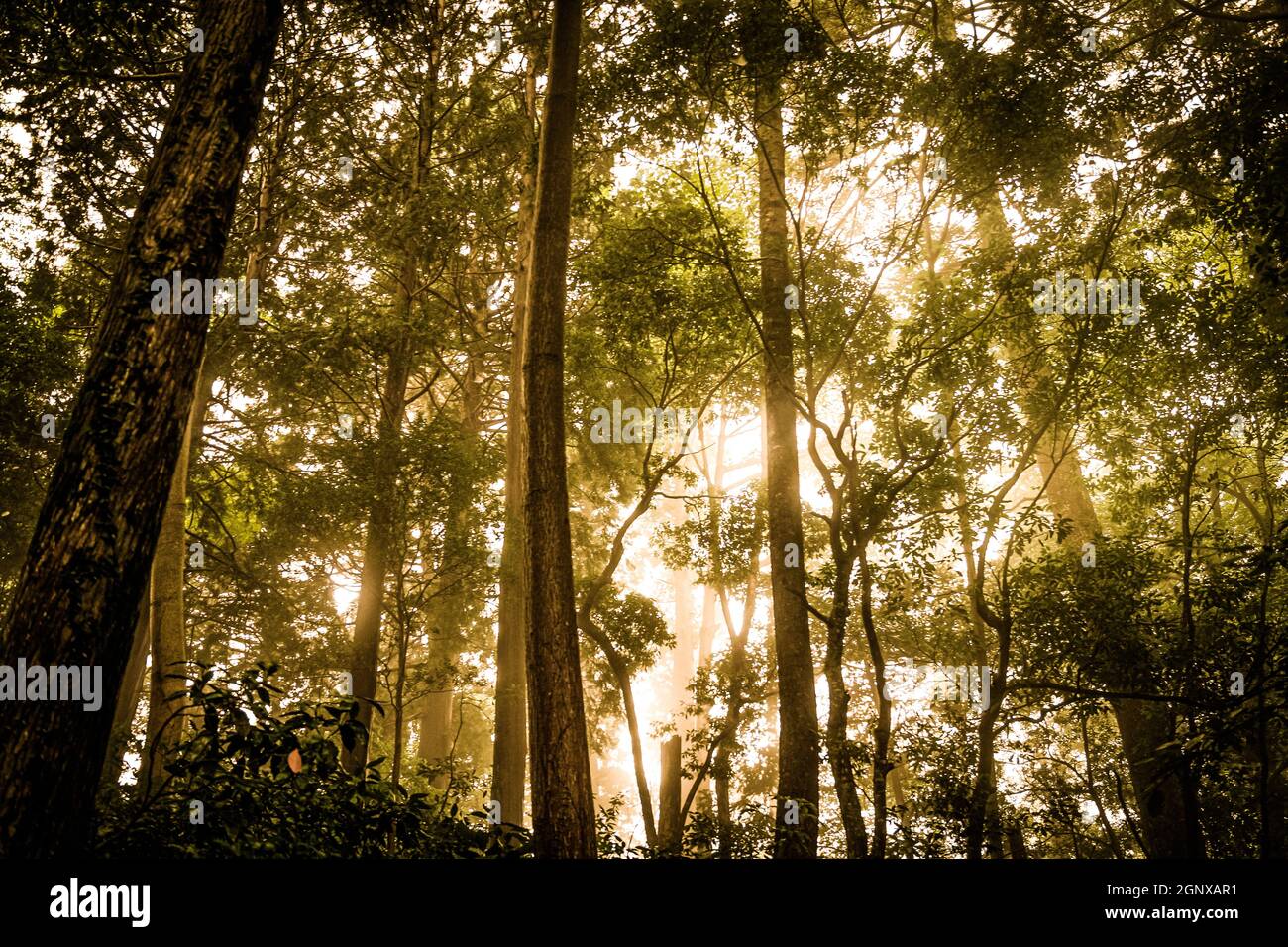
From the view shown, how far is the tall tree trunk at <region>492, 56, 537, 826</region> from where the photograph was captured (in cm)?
1055

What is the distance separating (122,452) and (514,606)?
304 inches

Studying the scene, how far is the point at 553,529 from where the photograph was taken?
621 cm

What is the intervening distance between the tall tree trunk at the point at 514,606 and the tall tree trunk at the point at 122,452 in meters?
5.30

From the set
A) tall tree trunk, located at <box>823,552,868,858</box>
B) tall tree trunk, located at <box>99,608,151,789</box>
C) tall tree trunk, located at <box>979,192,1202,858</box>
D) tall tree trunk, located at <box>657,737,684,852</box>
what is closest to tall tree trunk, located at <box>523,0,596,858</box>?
tall tree trunk, located at <box>823,552,868,858</box>

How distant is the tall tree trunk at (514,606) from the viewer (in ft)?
34.6

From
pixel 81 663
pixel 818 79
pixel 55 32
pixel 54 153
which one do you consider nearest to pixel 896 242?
pixel 818 79

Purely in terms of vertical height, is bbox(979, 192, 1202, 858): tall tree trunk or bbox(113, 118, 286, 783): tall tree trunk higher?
bbox(113, 118, 286, 783): tall tree trunk

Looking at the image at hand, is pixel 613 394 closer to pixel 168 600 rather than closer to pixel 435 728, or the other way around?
pixel 168 600

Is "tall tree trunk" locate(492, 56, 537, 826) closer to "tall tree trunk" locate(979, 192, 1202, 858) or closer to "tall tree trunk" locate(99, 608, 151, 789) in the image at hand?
"tall tree trunk" locate(99, 608, 151, 789)

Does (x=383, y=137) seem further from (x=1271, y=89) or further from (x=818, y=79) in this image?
(x=1271, y=89)

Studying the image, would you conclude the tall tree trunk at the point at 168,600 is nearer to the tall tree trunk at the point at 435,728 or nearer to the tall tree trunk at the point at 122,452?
the tall tree trunk at the point at 122,452

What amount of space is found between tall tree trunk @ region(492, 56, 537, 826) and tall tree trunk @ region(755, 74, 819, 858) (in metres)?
3.66

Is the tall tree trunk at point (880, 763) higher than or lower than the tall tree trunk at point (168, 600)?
lower

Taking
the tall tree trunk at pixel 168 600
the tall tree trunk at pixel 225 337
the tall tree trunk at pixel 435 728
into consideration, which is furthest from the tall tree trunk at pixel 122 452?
the tall tree trunk at pixel 435 728
